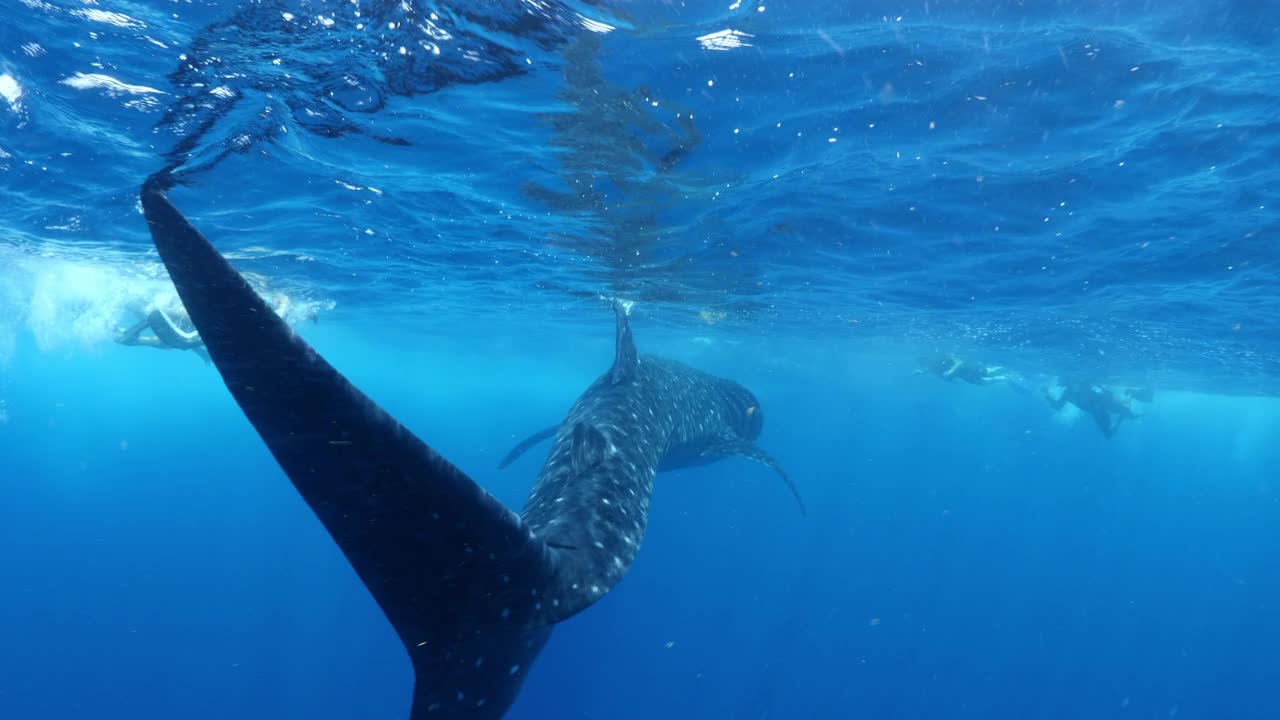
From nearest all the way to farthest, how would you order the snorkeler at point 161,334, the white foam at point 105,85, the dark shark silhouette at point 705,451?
the white foam at point 105,85 < the dark shark silhouette at point 705,451 < the snorkeler at point 161,334

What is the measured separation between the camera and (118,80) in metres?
9.44

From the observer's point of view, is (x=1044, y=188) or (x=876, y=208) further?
(x=876, y=208)

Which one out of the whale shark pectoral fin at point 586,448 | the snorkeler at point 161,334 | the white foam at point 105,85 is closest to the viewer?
the whale shark pectoral fin at point 586,448

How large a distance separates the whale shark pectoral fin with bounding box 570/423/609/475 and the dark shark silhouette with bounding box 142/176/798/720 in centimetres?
133

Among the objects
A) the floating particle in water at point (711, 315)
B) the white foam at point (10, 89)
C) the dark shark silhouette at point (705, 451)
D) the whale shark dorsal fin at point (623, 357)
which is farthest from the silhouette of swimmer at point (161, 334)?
the floating particle in water at point (711, 315)

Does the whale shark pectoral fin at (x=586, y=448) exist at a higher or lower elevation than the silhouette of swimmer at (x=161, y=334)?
higher

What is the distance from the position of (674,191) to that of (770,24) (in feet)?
18.8

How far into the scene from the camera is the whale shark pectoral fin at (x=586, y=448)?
18.7ft

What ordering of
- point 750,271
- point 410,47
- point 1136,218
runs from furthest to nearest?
point 750,271 < point 1136,218 < point 410,47

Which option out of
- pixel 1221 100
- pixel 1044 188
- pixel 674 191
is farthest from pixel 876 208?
pixel 1221 100

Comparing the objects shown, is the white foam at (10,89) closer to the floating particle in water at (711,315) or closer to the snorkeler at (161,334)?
the snorkeler at (161,334)

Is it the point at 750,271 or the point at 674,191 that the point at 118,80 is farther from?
the point at 750,271

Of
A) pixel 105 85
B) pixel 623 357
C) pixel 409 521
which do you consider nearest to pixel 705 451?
pixel 623 357

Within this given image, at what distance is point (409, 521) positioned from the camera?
8.27 ft
